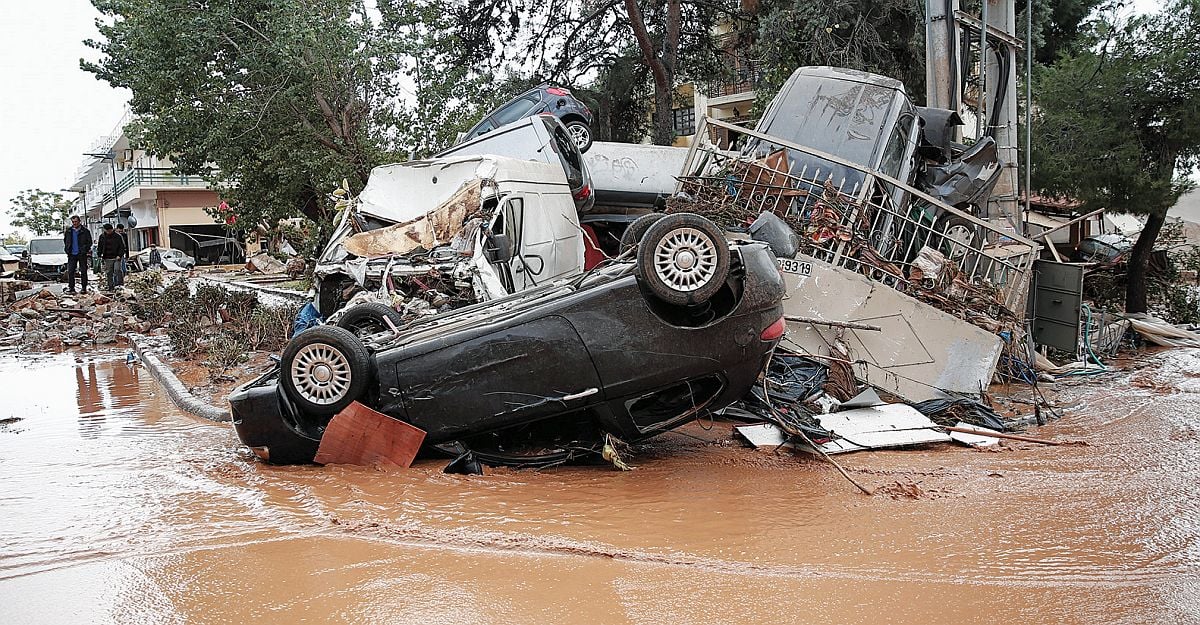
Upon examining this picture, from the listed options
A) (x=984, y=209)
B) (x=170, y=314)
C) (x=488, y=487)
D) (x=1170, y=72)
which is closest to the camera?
(x=488, y=487)

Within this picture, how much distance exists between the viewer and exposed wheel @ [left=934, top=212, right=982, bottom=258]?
10.1 m

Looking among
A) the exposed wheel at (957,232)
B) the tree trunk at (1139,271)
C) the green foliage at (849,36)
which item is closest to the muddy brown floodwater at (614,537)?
the exposed wheel at (957,232)

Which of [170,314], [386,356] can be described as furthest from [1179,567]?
[170,314]

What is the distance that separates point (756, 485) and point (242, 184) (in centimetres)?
1307

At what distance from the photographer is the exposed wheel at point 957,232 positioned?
10070mm

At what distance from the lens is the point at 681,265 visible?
222 inches

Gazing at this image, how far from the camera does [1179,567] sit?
14.4 ft

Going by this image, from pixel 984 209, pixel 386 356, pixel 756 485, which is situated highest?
pixel 984 209

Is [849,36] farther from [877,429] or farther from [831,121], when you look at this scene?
[877,429]

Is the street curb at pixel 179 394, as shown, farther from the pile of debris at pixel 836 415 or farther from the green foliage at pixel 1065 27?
the green foliage at pixel 1065 27

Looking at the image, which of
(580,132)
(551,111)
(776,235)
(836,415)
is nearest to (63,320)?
(551,111)

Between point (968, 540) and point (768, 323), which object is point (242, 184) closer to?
point (768, 323)

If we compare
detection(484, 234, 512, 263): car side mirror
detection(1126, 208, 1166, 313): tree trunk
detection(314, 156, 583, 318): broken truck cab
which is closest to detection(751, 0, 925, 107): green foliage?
detection(1126, 208, 1166, 313): tree trunk

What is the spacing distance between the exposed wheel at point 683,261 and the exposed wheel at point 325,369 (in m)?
1.91
